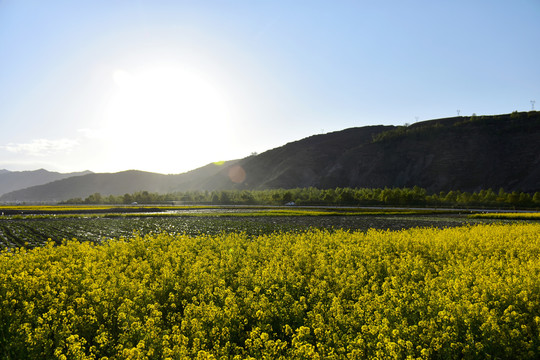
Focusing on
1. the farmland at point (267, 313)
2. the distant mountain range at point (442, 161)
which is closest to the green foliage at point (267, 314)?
the farmland at point (267, 313)

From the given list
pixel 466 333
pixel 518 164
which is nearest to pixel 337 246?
pixel 466 333

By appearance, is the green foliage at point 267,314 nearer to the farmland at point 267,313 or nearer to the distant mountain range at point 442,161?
the farmland at point 267,313

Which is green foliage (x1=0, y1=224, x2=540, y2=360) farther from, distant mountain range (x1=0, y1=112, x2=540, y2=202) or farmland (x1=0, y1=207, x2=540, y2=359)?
distant mountain range (x1=0, y1=112, x2=540, y2=202)

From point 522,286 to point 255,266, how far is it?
8.92m

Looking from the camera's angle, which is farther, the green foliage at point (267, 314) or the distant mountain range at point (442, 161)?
the distant mountain range at point (442, 161)

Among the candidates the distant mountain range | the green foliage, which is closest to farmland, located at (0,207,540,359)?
the green foliage

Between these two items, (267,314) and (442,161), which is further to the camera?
(442,161)

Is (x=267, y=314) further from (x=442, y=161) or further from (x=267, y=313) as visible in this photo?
(x=442, y=161)

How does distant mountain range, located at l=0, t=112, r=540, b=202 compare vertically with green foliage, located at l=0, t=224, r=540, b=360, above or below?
above

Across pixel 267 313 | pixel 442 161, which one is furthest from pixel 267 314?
pixel 442 161

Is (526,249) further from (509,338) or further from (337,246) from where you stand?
(509,338)

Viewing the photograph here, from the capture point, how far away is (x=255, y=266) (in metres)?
13.9

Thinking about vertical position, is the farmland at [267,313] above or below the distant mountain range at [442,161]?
below

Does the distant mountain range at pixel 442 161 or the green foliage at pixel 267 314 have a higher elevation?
the distant mountain range at pixel 442 161
